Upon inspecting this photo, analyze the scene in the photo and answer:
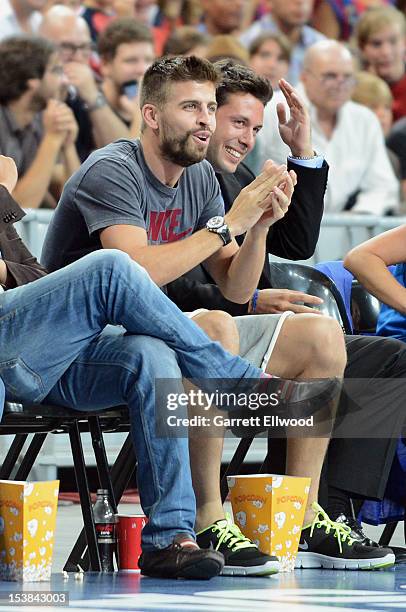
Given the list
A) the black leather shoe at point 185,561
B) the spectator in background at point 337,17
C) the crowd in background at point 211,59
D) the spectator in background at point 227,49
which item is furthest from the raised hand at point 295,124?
the spectator in background at point 337,17

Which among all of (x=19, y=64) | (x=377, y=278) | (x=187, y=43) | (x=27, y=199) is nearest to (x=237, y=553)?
(x=377, y=278)

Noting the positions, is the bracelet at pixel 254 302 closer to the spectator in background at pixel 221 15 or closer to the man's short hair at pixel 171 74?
the man's short hair at pixel 171 74

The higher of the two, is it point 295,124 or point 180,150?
point 295,124

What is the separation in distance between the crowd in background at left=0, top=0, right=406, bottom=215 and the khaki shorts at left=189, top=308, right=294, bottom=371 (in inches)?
106

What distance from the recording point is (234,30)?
27.8 feet

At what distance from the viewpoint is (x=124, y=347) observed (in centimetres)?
320

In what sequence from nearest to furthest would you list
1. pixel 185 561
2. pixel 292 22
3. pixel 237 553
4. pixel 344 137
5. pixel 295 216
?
pixel 185 561, pixel 237 553, pixel 295 216, pixel 344 137, pixel 292 22

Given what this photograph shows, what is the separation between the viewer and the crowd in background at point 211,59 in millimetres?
6426

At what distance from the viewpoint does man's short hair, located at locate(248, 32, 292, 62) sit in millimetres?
8000

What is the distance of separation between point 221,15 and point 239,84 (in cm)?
429

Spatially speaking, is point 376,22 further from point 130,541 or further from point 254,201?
point 130,541

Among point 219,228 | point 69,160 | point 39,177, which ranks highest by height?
point 69,160

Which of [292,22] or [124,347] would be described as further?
[292,22]

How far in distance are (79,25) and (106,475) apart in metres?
4.12
